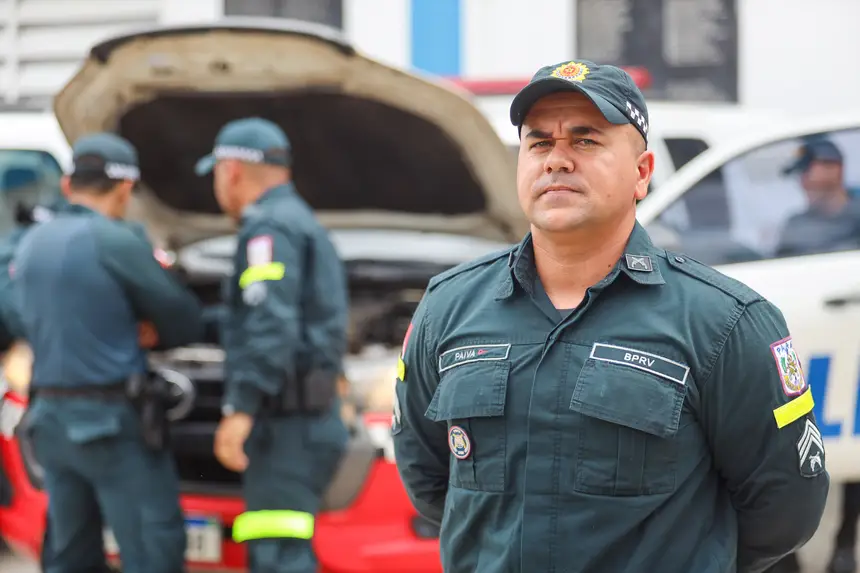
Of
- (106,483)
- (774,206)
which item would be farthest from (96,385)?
(774,206)

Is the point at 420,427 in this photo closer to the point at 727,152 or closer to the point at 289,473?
the point at 289,473

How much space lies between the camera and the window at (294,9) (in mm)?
11938

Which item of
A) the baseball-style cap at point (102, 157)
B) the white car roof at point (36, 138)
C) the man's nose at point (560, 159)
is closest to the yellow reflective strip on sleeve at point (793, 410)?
the man's nose at point (560, 159)

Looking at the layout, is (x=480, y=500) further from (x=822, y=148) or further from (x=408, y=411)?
(x=822, y=148)

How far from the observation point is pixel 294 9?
1209 centimetres

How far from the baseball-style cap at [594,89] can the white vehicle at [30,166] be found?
394 cm

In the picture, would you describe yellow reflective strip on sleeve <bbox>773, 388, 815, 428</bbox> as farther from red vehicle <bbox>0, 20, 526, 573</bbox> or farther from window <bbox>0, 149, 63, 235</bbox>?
window <bbox>0, 149, 63, 235</bbox>

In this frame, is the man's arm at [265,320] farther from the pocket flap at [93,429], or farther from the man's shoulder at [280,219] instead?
the pocket flap at [93,429]

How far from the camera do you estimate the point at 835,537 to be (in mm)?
4602

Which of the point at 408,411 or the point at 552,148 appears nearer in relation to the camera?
the point at 552,148

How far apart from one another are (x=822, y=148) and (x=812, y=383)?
85 cm

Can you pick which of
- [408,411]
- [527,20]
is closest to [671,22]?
[527,20]

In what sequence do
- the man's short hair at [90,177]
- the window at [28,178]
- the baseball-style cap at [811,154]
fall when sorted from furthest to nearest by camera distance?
the window at [28,178]
the baseball-style cap at [811,154]
the man's short hair at [90,177]

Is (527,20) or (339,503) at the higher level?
(527,20)
